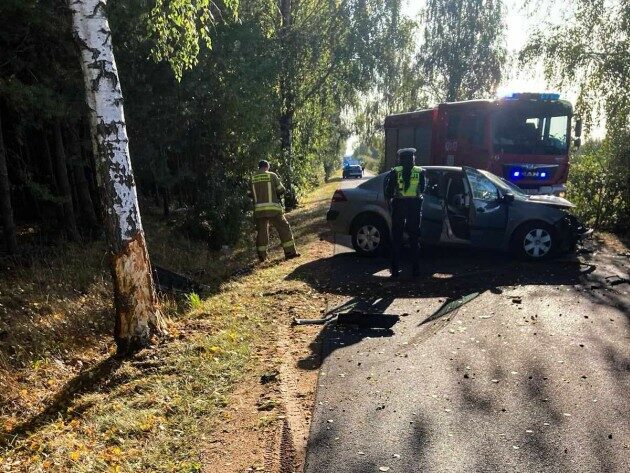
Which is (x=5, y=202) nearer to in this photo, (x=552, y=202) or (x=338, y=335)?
(x=338, y=335)

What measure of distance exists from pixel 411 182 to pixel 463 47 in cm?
2453

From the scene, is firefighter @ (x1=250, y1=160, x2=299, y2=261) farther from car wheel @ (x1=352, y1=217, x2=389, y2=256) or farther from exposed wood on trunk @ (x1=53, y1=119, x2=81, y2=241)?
exposed wood on trunk @ (x1=53, y1=119, x2=81, y2=241)

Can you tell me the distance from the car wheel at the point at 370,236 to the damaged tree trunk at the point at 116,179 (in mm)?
4584

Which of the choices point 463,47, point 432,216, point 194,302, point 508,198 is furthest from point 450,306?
point 463,47

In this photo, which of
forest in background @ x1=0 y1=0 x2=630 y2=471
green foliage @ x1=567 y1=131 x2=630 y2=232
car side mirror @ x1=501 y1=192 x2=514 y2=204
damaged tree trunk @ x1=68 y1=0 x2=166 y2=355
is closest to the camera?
forest in background @ x1=0 y1=0 x2=630 y2=471

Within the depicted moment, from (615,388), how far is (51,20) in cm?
915

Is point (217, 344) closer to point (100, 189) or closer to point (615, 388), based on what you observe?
point (100, 189)

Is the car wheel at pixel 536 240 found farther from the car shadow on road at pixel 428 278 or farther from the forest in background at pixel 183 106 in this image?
the forest in background at pixel 183 106

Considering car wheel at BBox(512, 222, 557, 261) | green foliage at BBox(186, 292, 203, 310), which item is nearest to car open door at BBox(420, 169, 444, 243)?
car wheel at BBox(512, 222, 557, 261)

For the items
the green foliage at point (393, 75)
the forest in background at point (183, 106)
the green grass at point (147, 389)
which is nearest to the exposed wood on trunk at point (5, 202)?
the forest in background at point (183, 106)

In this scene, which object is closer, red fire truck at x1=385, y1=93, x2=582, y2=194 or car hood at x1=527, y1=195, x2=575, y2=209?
car hood at x1=527, y1=195, x2=575, y2=209

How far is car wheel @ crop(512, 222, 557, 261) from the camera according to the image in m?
8.11

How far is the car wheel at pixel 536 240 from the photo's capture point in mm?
8109

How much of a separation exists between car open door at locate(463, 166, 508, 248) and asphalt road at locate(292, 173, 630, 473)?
109cm
